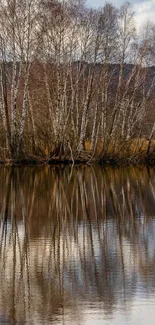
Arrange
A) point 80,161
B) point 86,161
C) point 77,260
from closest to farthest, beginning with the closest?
point 77,260
point 80,161
point 86,161

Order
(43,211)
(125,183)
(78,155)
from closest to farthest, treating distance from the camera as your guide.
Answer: (43,211), (125,183), (78,155)

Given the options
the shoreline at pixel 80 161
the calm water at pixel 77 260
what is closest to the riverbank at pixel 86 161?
the shoreline at pixel 80 161

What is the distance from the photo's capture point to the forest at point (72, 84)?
43.0 meters

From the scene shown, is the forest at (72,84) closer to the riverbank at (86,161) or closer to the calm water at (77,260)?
the riverbank at (86,161)

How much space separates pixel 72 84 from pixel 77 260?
1454 inches

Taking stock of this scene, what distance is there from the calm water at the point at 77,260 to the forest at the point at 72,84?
22.7 metres

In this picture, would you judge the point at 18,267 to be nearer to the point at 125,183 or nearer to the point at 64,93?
the point at 125,183

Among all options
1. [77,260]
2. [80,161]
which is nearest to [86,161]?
[80,161]

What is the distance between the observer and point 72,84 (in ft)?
155

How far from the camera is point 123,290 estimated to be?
345 inches

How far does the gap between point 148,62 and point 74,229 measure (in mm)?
38936

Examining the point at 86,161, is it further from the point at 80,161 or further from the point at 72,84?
the point at 72,84

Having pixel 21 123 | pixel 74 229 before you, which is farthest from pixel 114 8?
pixel 74 229

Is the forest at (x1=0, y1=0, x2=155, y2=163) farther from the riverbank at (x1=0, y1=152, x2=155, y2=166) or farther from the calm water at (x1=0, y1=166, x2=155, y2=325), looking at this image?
the calm water at (x1=0, y1=166, x2=155, y2=325)
